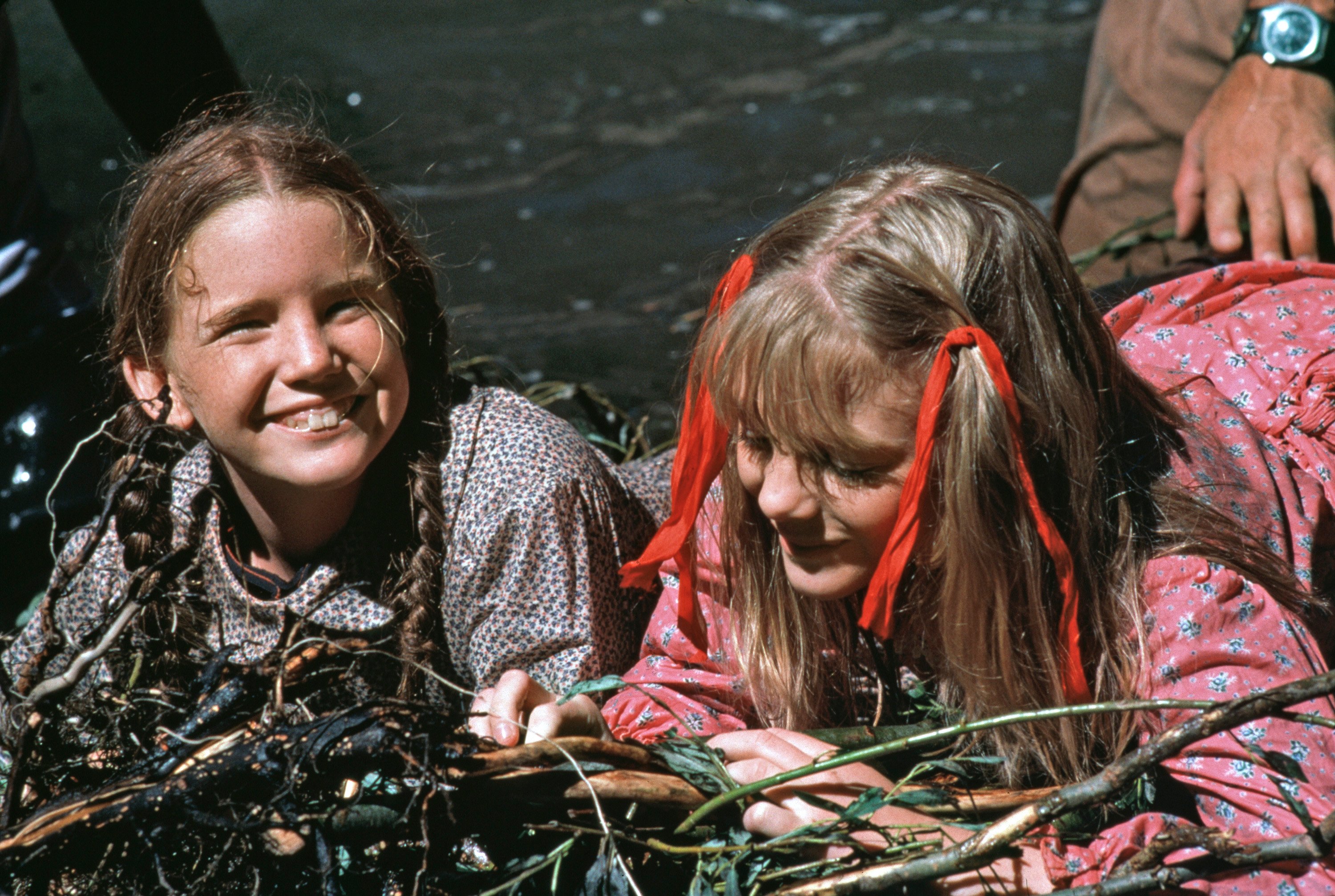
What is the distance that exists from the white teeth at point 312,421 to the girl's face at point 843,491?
0.69m

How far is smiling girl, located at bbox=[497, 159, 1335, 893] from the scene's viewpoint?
168cm

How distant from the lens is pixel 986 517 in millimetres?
1735

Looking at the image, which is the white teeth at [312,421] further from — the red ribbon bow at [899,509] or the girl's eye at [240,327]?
the red ribbon bow at [899,509]

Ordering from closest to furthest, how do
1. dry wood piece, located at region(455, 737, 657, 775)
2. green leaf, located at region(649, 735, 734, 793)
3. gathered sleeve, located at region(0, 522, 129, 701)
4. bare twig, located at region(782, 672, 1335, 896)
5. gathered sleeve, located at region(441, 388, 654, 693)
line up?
bare twig, located at region(782, 672, 1335, 896) < dry wood piece, located at region(455, 737, 657, 775) < green leaf, located at region(649, 735, 734, 793) < gathered sleeve, located at region(441, 388, 654, 693) < gathered sleeve, located at region(0, 522, 129, 701)

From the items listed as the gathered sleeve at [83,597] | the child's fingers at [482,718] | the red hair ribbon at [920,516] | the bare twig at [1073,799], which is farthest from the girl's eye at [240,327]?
the bare twig at [1073,799]

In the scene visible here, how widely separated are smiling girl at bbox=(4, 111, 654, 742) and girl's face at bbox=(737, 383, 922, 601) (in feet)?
1.74

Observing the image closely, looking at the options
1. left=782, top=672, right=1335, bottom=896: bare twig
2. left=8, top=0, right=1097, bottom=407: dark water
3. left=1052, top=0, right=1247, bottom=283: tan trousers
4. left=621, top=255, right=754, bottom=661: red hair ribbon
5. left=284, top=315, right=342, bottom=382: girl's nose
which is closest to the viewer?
left=782, top=672, right=1335, bottom=896: bare twig

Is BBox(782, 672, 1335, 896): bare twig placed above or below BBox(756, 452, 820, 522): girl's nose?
below

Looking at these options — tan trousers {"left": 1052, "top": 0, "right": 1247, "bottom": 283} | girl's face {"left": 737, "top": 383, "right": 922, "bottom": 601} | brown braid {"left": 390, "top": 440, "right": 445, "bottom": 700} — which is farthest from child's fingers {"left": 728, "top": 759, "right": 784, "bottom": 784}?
tan trousers {"left": 1052, "top": 0, "right": 1247, "bottom": 283}

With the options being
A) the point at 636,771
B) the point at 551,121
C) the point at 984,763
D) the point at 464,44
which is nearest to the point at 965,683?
the point at 984,763

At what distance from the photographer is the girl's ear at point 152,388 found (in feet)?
7.34

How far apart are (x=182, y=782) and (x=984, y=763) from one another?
1.11m

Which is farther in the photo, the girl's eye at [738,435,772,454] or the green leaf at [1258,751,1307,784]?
the girl's eye at [738,435,772,454]

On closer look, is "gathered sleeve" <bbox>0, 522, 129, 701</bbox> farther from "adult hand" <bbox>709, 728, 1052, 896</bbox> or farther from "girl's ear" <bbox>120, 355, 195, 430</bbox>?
"adult hand" <bbox>709, 728, 1052, 896</bbox>
